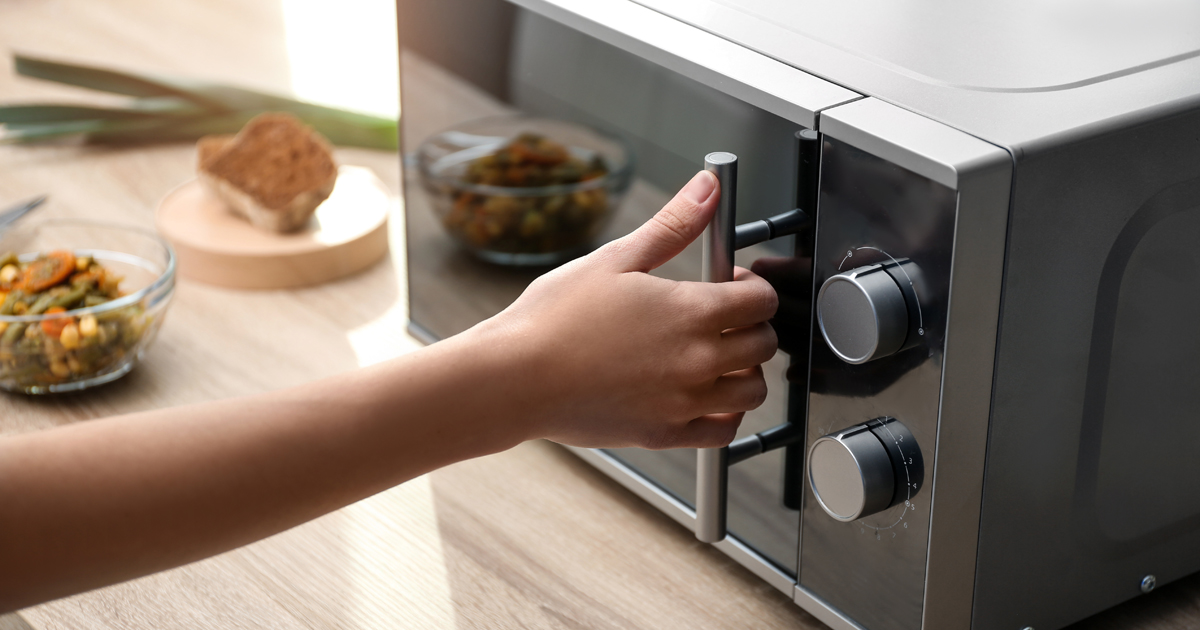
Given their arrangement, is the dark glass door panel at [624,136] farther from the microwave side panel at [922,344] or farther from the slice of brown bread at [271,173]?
the slice of brown bread at [271,173]

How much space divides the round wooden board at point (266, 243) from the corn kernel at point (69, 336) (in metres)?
0.18

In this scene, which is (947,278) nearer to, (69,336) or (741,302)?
(741,302)

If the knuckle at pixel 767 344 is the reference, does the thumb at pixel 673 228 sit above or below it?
above

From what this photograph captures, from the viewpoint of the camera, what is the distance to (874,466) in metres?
0.46

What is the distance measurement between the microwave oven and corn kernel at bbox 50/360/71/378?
44cm

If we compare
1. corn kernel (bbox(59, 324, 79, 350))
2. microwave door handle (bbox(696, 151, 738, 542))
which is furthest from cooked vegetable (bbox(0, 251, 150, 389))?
microwave door handle (bbox(696, 151, 738, 542))

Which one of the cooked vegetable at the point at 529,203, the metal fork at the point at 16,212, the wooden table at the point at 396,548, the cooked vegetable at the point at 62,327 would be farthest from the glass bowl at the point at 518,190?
the metal fork at the point at 16,212

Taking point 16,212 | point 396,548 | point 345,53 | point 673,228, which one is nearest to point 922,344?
point 673,228

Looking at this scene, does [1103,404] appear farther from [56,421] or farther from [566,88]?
[56,421]

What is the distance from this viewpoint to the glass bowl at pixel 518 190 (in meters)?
0.68

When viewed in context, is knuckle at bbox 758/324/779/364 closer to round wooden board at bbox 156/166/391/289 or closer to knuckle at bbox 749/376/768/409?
knuckle at bbox 749/376/768/409

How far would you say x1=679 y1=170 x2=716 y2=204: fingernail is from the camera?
492 mm

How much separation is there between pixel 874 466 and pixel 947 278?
9 cm

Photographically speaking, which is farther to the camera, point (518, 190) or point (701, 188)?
point (518, 190)
